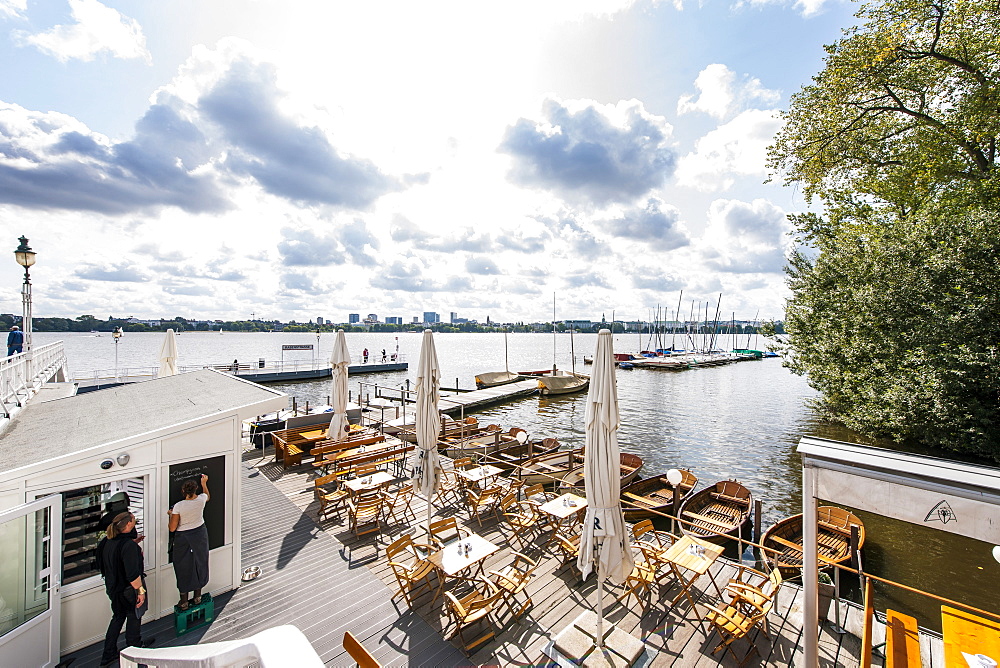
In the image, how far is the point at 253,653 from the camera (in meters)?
1.62

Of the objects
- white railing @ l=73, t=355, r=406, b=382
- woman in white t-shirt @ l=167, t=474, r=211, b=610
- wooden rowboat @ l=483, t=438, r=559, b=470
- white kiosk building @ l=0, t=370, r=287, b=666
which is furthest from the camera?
white railing @ l=73, t=355, r=406, b=382

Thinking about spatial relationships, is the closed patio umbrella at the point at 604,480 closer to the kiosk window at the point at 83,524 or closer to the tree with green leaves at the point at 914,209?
the kiosk window at the point at 83,524

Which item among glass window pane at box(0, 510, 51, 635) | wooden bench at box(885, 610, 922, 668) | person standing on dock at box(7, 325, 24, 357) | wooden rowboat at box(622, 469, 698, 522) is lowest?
wooden rowboat at box(622, 469, 698, 522)

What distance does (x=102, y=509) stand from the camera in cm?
550

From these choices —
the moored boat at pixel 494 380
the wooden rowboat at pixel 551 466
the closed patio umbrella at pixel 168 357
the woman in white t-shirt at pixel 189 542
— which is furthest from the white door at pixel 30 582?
the moored boat at pixel 494 380

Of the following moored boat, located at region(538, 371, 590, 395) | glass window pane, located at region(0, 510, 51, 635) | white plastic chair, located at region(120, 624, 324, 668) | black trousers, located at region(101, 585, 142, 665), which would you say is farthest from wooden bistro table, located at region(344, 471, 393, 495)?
moored boat, located at region(538, 371, 590, 395)

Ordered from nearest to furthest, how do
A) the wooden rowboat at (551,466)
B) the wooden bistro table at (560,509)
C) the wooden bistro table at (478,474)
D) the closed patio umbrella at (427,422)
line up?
the wooden bistro table at (560,509)
the closed patio umbrella at (427,422)
the wooden bistro table at (478,474)
the wooden rowboat at (551,466)

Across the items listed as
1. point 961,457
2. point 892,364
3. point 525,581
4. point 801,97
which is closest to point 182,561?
point 525,581

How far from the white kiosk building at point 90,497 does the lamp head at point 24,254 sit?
16.9ft

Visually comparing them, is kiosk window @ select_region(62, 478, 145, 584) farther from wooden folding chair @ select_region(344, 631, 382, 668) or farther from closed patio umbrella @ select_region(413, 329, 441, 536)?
wooden folding chair @ select_region(344, 631, 382, 668)

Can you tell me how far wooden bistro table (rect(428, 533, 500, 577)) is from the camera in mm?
5949

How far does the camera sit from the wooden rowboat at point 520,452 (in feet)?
50.3

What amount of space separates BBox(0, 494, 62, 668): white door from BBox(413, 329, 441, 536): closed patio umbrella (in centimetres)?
491

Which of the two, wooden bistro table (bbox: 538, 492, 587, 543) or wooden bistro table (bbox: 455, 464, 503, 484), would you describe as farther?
wooden bistro table (bbox: 455, 464, 503, 484)
